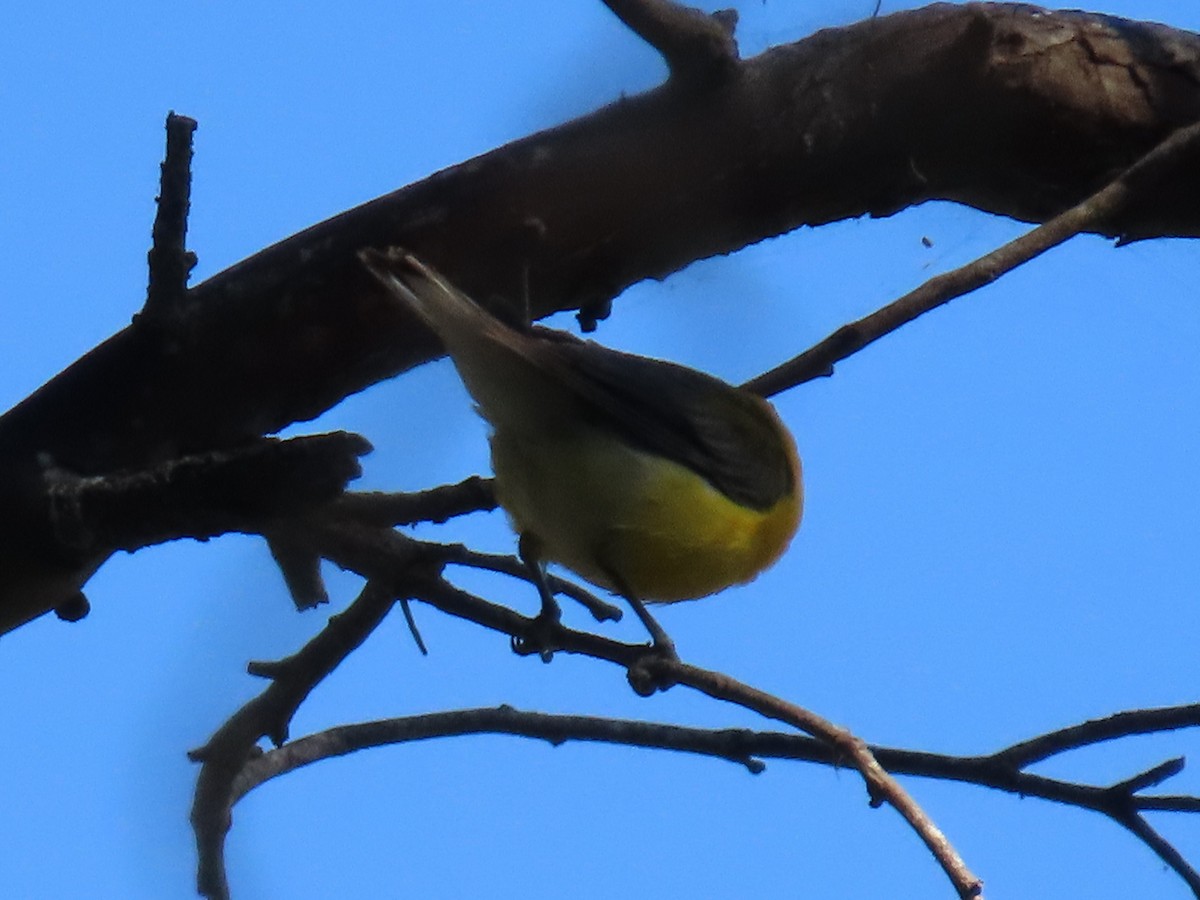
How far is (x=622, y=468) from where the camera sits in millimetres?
3838

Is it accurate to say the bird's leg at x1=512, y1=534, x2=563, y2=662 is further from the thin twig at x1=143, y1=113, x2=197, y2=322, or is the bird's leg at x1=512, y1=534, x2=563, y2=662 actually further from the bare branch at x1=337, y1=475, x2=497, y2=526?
the thin twig at x1=143, y1=113, x2=197, y2=322

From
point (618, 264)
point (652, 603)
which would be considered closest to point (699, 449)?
point (652, 603)

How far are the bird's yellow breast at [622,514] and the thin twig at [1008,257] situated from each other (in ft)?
2.34

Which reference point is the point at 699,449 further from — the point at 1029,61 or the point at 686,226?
the point at 1029,61

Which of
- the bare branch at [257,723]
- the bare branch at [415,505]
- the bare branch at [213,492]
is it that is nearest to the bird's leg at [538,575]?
the bare branch at [415,505]

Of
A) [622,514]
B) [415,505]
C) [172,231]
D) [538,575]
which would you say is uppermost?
[622,514]

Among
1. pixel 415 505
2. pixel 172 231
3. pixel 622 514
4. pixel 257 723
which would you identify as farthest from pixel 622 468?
pixel 172 231

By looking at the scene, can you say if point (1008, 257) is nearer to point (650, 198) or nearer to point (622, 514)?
point (650, 198)

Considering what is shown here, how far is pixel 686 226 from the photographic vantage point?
3221mm

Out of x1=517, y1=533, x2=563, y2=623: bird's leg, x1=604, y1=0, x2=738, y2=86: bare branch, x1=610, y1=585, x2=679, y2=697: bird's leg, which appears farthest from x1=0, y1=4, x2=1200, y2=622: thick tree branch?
x1=610, y1=585, x2=679, y2=697: bird's leg

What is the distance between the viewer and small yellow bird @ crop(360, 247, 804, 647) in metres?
3.66

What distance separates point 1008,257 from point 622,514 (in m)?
1.25

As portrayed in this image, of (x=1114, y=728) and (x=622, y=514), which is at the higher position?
(x=622, y=514)

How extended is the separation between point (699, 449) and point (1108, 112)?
1309mm
